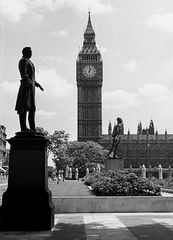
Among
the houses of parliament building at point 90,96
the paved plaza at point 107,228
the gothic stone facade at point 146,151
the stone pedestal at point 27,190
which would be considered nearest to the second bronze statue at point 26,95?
the stone pedestal at point 27,190

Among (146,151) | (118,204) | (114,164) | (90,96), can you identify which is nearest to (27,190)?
(118,204)

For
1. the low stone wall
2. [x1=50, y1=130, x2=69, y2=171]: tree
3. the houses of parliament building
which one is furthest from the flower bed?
the houses of parliament building

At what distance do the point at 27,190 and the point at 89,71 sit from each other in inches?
5851

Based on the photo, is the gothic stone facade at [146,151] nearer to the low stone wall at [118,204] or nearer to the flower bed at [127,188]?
the flower bed at [127,188]

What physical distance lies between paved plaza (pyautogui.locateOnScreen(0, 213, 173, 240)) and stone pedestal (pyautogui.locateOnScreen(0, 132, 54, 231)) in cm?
47

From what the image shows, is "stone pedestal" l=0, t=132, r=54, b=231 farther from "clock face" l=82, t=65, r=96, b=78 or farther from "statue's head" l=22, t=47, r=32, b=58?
"clock face" l=82, t=65, r=96, b=78

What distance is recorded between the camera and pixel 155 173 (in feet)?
406

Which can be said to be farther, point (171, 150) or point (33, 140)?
point (171, 150)

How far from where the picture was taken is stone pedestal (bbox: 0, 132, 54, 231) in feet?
38.9

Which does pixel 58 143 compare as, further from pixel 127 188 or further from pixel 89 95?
pixel 89 95

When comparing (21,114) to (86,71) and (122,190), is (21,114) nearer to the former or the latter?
(122,190)

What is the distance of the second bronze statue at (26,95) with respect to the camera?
12.6 metres

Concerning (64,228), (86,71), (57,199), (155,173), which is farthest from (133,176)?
(86,71)

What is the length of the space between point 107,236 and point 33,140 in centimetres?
332
